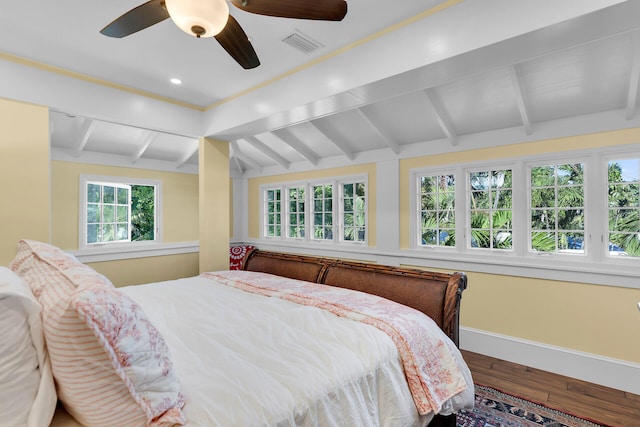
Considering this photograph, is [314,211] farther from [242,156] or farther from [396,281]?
[396,281]

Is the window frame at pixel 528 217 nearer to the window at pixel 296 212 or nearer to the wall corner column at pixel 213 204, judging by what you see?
the window at pixel 296 212

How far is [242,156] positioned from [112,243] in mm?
2326

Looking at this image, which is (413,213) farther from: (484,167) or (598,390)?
(598,390)

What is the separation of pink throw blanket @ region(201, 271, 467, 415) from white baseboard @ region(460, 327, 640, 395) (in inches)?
74.0

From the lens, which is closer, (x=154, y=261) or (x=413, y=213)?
(x=413, y=213)

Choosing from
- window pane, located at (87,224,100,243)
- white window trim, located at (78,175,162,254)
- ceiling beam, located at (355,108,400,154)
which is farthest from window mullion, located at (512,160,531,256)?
window pane, located at (87,224,100,243)

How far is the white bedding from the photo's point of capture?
0.99m

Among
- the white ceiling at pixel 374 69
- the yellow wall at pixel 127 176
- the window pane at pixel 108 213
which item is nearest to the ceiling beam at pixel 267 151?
the white ceiling at pixel 374 69

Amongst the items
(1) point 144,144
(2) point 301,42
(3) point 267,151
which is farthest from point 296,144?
(2) point 301,42

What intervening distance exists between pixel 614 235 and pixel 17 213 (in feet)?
16.1

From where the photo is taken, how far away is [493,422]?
2145 mm

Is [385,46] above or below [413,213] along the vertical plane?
above

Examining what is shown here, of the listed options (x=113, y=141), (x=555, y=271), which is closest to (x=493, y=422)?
(x=555, y=271)

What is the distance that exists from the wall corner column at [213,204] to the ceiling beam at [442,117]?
240 centimetres
